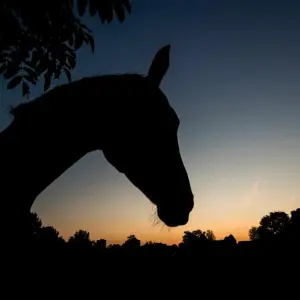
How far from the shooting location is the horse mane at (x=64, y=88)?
268 centimetres

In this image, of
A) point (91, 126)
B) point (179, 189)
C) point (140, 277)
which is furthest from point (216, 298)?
point (91, 126)

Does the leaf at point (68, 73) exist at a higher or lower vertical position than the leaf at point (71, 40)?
lower

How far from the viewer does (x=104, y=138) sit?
2.95 m

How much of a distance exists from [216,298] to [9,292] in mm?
1668

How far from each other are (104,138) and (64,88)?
1.83 ft

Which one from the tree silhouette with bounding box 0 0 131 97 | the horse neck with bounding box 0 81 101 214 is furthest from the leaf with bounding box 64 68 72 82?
the horse neck with bounding box 0 81 101 214

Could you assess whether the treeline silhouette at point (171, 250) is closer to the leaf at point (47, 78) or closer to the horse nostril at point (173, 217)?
the horse nostril at point (173, 217)

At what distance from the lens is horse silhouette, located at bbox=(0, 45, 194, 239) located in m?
2.54

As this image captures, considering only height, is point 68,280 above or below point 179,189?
below

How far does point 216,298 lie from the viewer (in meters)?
2.79

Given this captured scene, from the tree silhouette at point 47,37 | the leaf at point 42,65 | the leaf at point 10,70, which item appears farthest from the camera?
the leaf at point 42,65

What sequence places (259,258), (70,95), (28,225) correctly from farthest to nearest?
(259,258), (70,95), (28,225)

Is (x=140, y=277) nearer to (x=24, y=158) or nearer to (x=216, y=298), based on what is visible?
(x=216, y=298)

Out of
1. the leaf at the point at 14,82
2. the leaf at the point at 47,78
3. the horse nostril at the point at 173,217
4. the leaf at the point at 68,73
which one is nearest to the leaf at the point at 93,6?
the leaf at the point at 47,78
